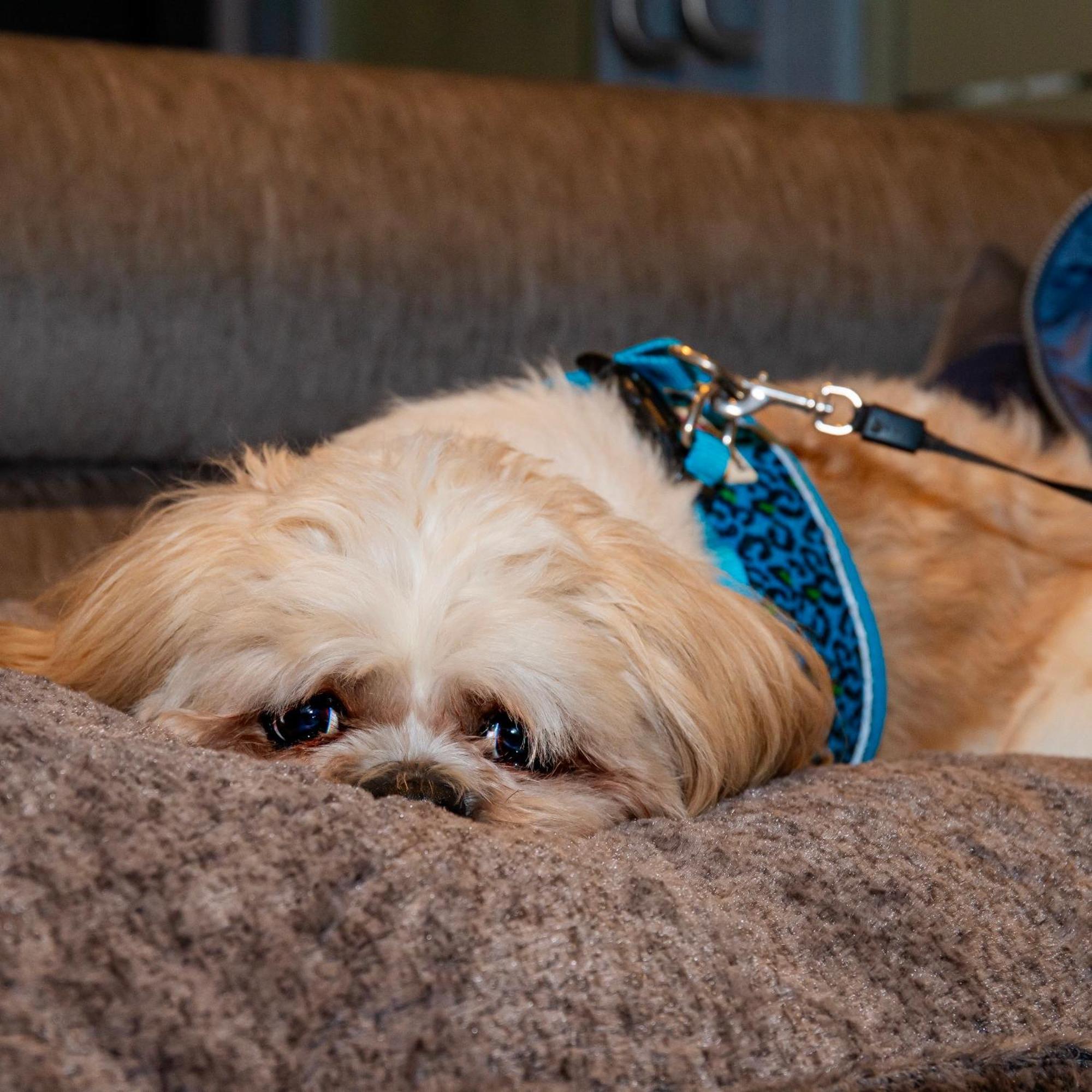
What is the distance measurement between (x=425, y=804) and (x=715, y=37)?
424cm

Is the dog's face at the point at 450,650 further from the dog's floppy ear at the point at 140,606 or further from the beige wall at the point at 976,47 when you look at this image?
the beige wall at the point at 976,47

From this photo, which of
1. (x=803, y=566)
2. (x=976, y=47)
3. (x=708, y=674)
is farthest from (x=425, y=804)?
(x=976, y=47)

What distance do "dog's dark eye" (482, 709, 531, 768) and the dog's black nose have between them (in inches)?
5.0

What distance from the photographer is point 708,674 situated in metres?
1.37

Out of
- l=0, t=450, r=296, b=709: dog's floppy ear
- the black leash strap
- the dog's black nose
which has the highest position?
the black leash strap

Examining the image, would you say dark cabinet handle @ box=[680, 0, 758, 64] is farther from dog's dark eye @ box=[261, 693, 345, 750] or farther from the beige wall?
dog's dark eye @ box=[261, 693, 345, 750]

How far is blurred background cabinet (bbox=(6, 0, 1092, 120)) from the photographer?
4141 millimetres

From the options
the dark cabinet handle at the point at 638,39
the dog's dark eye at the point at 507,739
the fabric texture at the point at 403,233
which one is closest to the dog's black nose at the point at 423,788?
the dog's dark eye at the point at 507,739

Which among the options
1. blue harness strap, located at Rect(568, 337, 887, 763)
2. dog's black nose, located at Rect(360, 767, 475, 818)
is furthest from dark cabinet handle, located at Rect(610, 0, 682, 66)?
dog's black nose, located at Rect(360, 767, 475, 818)

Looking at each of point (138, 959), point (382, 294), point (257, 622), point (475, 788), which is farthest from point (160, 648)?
point (382, 294)

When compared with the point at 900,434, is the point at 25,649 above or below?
below

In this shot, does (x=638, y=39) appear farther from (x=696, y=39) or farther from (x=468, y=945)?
(x=468, y=945)

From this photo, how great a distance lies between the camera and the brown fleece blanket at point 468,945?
756 mm

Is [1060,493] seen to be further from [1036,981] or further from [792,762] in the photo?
[1036,981]
